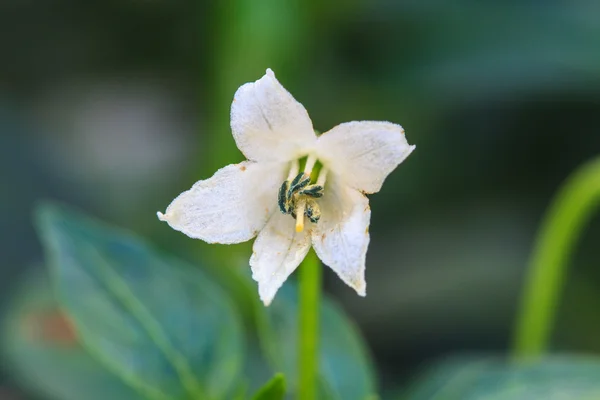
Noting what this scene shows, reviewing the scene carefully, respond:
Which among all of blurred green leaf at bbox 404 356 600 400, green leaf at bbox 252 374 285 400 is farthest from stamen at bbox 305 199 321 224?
blurred green leaf at bbox 404 356 600 400

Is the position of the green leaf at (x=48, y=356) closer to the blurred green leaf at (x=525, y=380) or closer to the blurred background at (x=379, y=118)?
the blurred background at (x=379, y=118)

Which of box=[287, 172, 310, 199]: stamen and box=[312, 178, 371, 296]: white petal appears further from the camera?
box=[287, 172, 310, 199]: stamen

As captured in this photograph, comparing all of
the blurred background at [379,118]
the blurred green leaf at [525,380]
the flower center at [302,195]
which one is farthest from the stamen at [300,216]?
the blurred background at [379,118]

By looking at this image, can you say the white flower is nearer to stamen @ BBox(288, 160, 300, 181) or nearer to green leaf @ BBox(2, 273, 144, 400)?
stamen @ BBox(288, 160, 300, 181)

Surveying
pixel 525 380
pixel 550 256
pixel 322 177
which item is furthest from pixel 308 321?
A: pixel 550 256

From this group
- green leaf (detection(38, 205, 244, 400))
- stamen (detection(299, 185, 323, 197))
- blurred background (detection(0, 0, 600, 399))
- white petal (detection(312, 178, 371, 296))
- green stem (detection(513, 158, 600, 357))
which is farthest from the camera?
blurred background (detection(0, 0, 600, 399))

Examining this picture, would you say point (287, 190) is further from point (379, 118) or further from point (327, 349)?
point (379, 118)

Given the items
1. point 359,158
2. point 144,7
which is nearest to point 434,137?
point 144,7

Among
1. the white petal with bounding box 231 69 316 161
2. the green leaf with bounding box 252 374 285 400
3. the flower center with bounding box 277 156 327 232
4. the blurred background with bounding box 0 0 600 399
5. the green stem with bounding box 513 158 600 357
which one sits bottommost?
the green leaf with bounding box 252 374 285 400
